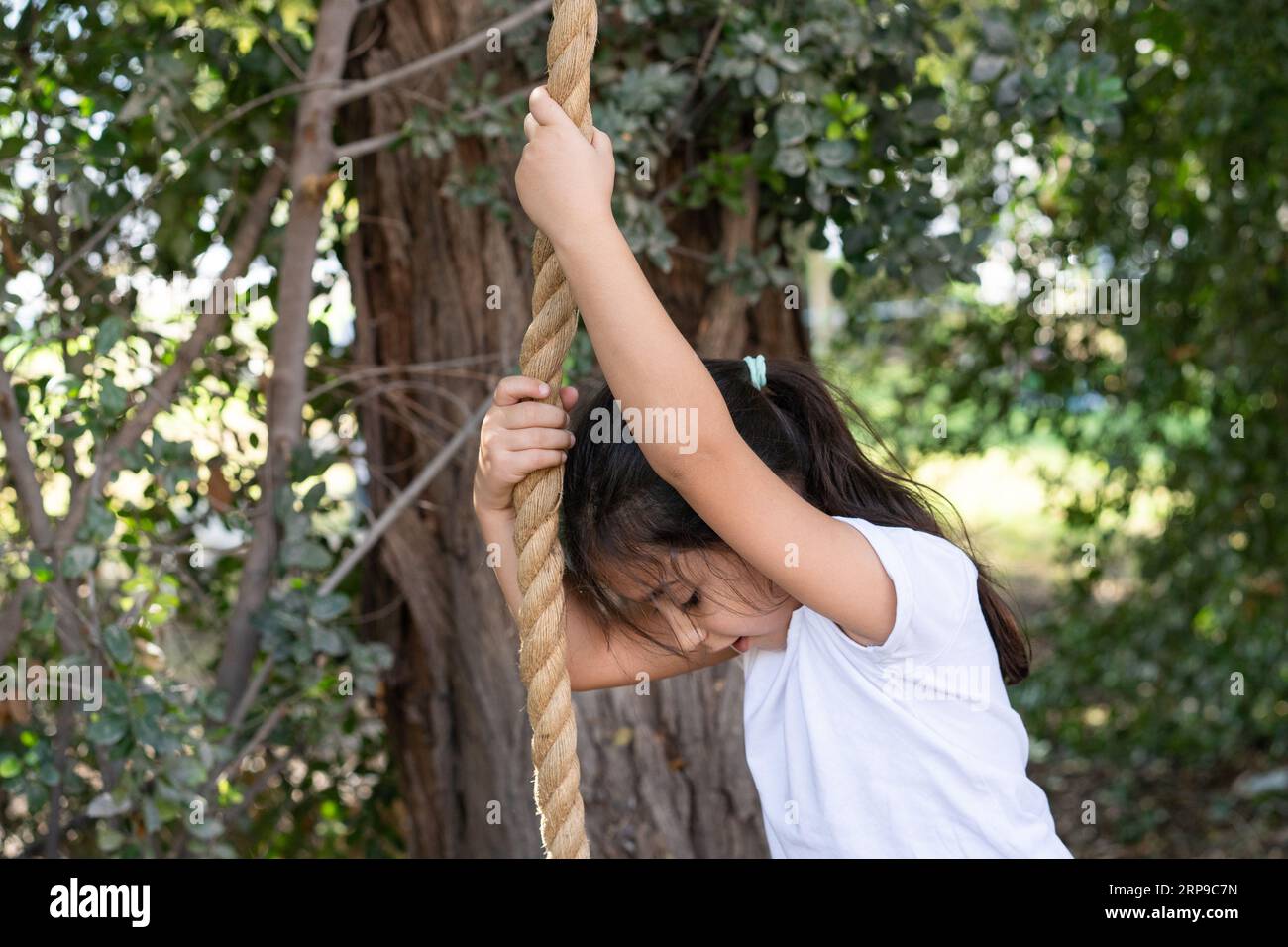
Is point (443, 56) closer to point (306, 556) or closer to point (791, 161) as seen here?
point (791, 161)

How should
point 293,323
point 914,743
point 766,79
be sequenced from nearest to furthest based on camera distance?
point 914,743 < point 766,79 < point 293,323

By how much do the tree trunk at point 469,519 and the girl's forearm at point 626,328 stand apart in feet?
3.10

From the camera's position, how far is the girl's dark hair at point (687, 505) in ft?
4.17

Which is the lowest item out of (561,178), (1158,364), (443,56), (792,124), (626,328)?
(626,328)

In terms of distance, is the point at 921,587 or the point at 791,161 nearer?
the point at 921,587

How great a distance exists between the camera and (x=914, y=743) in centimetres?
125

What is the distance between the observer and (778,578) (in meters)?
1.11

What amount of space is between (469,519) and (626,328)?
1.08 metres

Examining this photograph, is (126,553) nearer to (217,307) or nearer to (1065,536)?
(217,307)

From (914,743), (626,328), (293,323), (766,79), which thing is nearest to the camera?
(626,328)

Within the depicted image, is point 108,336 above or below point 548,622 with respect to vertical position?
above

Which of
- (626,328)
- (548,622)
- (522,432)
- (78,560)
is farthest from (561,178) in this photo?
(78,560)

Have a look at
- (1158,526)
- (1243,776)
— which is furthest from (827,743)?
(1243,776)
